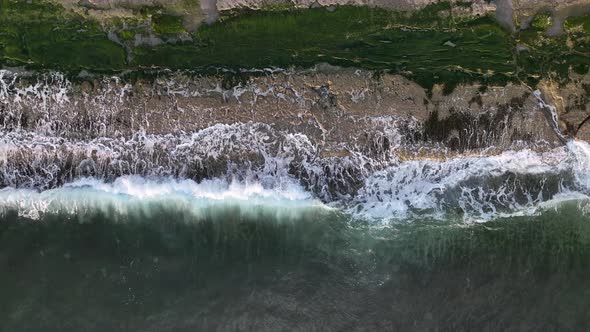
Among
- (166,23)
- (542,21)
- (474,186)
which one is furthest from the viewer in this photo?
(474,186)

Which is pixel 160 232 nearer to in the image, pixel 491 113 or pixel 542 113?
pixel 491 113

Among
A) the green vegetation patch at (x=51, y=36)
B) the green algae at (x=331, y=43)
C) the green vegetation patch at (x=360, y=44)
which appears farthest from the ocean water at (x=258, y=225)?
the green vegetation patch at (x=360, y=44)

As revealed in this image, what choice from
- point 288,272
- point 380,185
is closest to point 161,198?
point 288,272

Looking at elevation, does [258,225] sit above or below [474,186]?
below

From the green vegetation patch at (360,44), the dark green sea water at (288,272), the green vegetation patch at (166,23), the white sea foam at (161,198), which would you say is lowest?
the dark green sea water at (288,272)

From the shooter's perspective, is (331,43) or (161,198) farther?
(161,198)

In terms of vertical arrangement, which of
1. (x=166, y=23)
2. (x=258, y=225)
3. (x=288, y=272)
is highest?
(x=166, y=23)

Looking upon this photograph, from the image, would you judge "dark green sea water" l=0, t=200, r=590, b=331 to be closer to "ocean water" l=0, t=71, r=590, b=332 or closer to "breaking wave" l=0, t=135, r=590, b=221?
"ocean water" l=0, t=71, r=590, b=332

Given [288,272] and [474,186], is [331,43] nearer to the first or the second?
[474,186]

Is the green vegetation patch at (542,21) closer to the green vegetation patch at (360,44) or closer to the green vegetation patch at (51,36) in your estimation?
the green vegetation patch at (360,44)
